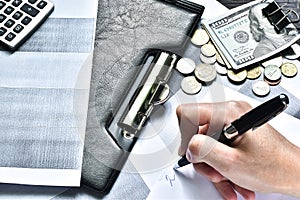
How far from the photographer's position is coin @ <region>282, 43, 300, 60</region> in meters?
0.74

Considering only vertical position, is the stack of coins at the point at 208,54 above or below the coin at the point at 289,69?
below

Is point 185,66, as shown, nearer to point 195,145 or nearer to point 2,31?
point 195,145

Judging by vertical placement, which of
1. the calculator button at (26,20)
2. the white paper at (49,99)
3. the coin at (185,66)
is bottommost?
the white paper at (49,99)

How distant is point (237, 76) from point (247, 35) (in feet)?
0.20

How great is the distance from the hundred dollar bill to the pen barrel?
138mm

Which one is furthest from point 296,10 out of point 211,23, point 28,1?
point 28,1

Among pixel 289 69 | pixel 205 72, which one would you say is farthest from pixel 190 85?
pixel 289 69

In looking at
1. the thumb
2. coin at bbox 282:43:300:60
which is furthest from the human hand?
coin at bbox 282:43:300:60

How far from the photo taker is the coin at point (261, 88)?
724 millimetres

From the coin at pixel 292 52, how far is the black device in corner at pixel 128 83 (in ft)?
0.40

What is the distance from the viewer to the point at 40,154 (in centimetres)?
69

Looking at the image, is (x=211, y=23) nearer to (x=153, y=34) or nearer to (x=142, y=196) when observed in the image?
(x=153, y=34)

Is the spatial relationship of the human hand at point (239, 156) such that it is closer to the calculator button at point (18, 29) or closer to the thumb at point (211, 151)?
the thumb at point (211, 151)

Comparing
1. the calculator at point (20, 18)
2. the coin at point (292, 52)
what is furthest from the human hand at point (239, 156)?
the calculator at point (20, 18)
